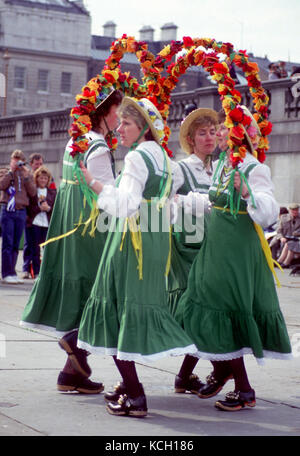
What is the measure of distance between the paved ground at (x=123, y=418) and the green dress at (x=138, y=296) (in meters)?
0.40

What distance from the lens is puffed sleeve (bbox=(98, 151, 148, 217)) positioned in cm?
527

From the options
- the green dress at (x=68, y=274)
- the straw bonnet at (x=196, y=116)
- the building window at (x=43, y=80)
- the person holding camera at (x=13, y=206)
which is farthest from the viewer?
the building window at (x=43, y=80)

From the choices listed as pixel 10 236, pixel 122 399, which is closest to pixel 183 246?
pixel 122 399

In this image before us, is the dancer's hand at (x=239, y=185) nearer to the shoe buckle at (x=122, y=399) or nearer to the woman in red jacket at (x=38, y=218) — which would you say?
the shoe buckle at (x=122, y=399)

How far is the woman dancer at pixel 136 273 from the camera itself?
5359mm

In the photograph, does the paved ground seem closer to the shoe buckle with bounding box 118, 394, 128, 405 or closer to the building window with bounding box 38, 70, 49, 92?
the shoe buckle with bounding box 118, 394, 128, 405

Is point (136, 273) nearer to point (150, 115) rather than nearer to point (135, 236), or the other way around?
point (135, 236)

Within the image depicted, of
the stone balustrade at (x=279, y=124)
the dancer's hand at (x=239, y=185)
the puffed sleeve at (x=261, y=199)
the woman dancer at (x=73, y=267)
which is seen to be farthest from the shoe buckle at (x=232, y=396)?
the stone balustrade at (x=279, y=124)

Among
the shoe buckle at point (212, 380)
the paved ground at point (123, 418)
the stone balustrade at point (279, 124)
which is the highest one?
the stone balustrade at point (279, 124)

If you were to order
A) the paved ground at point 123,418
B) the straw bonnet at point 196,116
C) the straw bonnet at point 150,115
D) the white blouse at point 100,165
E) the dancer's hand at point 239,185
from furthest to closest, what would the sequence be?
1. the straw bonnet at point 196,116
2. the white blouse at point 100,165
3. the dancer's hand at point 239,185
4. the straw bonnet at point 150,115
5. the paved ground at point 123,418

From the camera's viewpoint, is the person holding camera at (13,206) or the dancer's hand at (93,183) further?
the person holding camera at (13,206)

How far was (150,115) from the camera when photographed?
5602 mm
